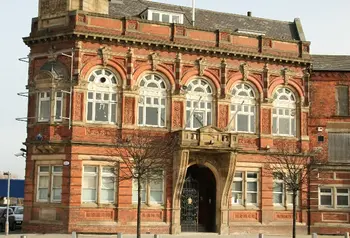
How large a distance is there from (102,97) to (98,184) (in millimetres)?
4941

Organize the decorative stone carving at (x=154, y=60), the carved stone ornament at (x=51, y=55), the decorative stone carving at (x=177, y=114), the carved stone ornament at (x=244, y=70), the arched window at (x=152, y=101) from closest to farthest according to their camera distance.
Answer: the carved stone ornament at (x=51, y=55) → the arched window at (x=152, y=101) → the decorative stone carving at (x=154, y=60) → the decorative stone carving at (x=177, y=114) → the carved stone ornament at (x=244, y=70)

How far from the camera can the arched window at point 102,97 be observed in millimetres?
33438

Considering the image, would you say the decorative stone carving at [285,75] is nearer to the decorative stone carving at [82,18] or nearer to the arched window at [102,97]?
the arched window at [102,97]

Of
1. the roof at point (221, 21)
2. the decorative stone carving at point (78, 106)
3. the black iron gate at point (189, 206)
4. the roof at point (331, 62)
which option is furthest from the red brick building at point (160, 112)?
the roof at point (331, 62)

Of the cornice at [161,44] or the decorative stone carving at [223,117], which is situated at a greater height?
the cornice at [161,44]

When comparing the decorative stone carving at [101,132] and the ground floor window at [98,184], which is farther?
the decorative stone carving at [101,132]

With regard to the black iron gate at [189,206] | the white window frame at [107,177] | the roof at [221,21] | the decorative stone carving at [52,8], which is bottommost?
the black iron gate at [189,206]

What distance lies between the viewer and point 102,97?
111ft

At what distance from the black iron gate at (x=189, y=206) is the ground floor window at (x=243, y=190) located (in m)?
2.38

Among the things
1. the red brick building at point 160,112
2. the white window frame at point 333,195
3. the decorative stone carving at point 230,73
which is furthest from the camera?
the white window frame at point 333,195

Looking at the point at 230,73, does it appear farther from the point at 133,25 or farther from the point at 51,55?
the point at 51,55

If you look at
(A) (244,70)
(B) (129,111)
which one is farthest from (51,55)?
(A) (244,70)

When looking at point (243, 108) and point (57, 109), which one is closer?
point (57, 109)

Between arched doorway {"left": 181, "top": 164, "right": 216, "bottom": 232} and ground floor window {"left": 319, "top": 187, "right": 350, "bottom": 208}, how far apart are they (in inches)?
297
